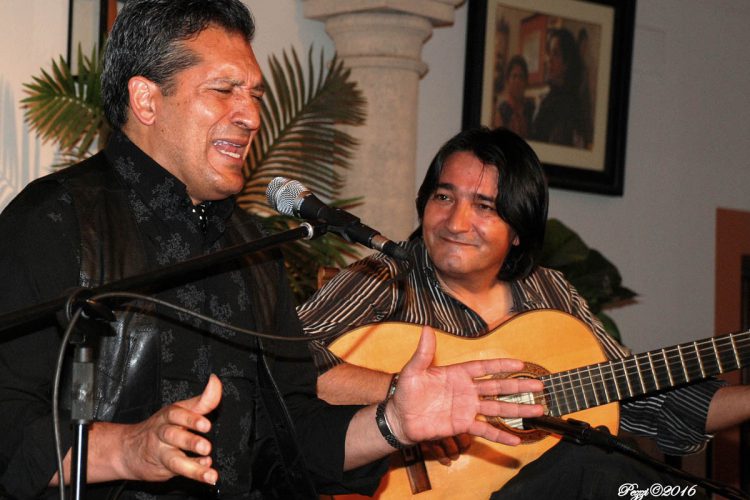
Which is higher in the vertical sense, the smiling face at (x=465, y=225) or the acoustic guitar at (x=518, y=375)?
the smiling face at (x=465, y=225)

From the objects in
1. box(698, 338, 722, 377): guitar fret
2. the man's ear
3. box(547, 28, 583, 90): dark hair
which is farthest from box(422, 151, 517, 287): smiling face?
box(547, 28, 583, 90): dark hair

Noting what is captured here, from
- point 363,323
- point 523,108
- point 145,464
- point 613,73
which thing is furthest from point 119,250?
point 613,73

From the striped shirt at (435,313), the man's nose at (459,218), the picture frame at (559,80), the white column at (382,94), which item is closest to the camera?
the striped shirt at (435,313)

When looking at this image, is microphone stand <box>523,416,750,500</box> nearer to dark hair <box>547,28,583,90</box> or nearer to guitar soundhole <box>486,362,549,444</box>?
guitar soundhole <box>486,362,549,444</box>

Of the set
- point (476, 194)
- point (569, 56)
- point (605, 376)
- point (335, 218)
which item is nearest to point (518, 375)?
point (605, 376)

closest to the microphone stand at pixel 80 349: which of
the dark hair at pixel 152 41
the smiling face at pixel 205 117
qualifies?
the smiling face at pixel 205 117

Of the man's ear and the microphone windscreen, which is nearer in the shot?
the microphone windscreen

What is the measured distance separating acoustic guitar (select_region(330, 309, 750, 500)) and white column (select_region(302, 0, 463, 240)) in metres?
1.62

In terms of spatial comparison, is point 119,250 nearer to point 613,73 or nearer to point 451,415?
point 451,415

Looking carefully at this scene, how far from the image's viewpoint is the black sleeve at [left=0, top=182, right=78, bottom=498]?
2.15 metres

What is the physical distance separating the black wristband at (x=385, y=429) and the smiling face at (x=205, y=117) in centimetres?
63

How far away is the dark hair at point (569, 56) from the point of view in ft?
19.3

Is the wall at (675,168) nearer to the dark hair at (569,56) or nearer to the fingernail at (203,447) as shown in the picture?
the dark hair at (569,56)

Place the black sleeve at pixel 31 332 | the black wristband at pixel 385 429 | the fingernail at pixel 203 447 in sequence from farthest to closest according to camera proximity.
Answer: the black wristband at pixel 385 429 < the black sleeve at pixel 31 332 < the fingernail at pixel 203 447
